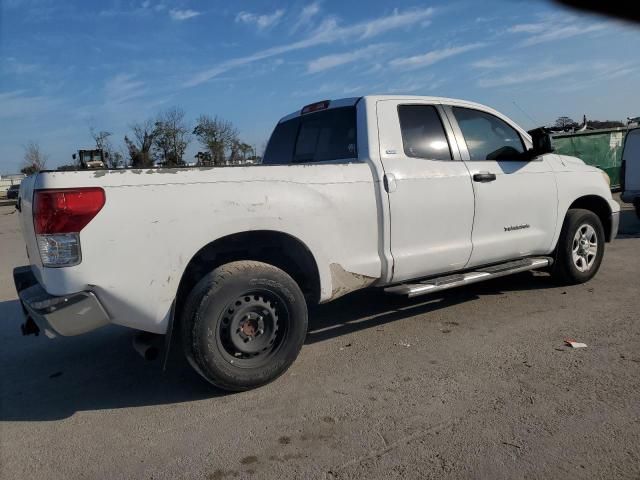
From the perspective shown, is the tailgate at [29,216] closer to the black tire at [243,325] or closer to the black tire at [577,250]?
the black tire at [243,325]

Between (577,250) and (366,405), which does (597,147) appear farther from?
(366,405)

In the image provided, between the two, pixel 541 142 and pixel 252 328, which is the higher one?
pixel 541 142

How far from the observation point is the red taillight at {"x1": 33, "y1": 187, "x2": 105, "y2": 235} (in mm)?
3002

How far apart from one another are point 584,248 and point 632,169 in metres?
5.77

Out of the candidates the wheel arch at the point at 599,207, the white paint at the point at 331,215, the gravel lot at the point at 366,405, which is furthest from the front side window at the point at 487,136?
the gravel lot at the point at 366,405

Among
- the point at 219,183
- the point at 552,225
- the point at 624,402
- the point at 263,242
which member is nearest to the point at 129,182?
the point at 219,183

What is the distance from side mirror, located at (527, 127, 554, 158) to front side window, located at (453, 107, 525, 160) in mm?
167

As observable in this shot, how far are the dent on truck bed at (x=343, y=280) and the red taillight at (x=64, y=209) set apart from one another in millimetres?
1711

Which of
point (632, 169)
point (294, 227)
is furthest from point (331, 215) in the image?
point (632, 169)

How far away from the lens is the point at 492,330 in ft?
15.1

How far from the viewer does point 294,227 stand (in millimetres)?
3707

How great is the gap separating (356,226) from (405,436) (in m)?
1.62


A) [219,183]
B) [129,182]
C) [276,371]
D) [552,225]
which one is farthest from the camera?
[552,225]

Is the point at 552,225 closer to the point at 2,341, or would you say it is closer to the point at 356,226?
the point at 356,226
